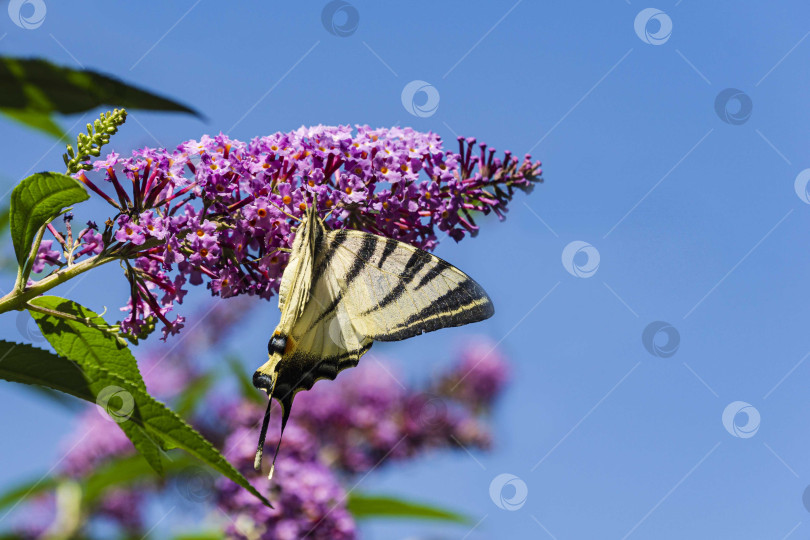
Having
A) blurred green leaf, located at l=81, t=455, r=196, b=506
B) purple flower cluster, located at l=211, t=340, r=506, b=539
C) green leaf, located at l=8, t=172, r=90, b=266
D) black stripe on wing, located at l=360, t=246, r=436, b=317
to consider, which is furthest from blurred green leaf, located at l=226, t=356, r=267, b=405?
green leaf, located at l=8, t=172, r=90, b=266

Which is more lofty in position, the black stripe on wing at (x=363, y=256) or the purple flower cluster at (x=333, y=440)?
the black stripe on wing at (x=363, y=256)

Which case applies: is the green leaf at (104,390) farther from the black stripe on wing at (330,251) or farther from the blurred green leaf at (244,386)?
the blurred green leaf at (244,386)

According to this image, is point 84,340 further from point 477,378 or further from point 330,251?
point 477,378

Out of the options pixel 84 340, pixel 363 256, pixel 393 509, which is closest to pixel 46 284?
pixel 84 340

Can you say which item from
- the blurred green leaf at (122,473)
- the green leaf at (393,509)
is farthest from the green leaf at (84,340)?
the green leaf at (393,509)

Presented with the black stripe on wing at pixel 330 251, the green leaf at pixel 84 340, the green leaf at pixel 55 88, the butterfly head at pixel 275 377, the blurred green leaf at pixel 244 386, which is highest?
the black stripe on wing at pixel 330 251

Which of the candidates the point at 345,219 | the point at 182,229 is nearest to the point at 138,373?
the point at 182,229

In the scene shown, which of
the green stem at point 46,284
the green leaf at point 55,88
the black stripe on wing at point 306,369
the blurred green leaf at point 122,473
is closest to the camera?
the green leaf at point 55,88
